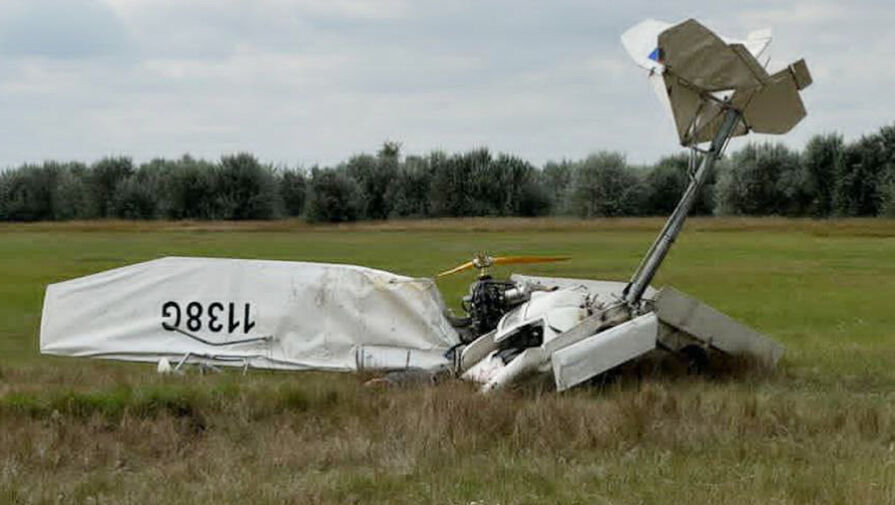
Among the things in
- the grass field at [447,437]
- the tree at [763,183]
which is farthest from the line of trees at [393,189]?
the grass field at [447,437]

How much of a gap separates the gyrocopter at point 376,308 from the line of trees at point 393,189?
2704 inches

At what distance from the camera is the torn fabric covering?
13.8m

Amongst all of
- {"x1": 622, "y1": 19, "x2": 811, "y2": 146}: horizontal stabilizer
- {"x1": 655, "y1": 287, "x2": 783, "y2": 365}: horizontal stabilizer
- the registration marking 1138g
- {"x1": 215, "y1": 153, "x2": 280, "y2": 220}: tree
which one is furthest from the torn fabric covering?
{"x1": 215, "y1": 153, "x2": 280, "y2": 220}: tree

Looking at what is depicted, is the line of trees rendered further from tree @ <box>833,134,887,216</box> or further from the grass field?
the grass field

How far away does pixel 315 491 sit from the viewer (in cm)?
750

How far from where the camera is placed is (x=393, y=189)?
88.1 meters

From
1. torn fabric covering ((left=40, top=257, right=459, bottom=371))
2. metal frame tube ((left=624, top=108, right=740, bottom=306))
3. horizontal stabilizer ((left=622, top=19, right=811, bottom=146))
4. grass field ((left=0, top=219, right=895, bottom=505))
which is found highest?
horizontal stabilizer ((left=622, top=19, right=811, bottom=146))

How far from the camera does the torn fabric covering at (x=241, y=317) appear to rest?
45.1ft

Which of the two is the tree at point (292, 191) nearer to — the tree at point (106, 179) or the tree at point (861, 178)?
the tree at point (106, 179)

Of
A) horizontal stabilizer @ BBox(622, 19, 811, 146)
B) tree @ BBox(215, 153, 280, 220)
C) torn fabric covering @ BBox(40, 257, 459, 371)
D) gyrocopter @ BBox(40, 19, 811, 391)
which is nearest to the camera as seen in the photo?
horizontal stabilizer @ BBox(622, 19, 811, 146)

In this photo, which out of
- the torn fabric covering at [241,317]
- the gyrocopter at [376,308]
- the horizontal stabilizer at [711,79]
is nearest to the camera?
the horizontal stabilizer at [711,79]

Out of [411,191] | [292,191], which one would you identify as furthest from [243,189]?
[411,191]

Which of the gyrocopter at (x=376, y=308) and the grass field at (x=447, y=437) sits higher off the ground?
the gyrocopter at (x=376, y=308)

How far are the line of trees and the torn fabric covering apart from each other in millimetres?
68644
